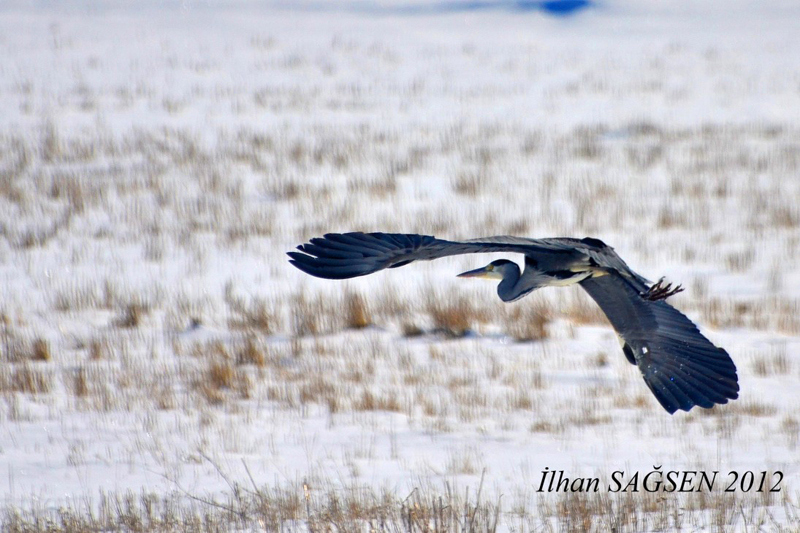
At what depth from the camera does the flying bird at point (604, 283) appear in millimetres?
4180

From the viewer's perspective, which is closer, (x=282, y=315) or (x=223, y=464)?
(x=223, y=464)

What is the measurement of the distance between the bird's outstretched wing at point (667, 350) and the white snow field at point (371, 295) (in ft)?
1.60

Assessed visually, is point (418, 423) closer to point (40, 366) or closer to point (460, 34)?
point (40, 366)

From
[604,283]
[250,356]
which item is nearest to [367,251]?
[604,283]

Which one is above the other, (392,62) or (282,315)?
(392,62)

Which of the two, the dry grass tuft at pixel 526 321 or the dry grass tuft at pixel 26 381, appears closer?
the dry grass tuft at pixel 26 381

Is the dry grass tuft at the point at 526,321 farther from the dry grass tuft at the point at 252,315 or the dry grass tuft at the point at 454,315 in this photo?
the dry grass tuft at the point at 252,315

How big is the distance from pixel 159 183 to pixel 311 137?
3400mm

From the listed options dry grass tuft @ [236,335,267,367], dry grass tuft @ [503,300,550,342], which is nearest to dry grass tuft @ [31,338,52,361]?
dry grass tuft @ [236,335,267,367]

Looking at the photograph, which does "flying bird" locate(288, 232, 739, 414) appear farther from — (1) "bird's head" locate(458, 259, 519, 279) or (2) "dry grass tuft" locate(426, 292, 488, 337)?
(2) "dry grass tuft" locate(426, 292, 488, 337)

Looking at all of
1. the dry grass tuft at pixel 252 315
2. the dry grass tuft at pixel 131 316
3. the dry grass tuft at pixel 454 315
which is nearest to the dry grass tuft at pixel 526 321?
the dry grass tuft at pixel 454 315

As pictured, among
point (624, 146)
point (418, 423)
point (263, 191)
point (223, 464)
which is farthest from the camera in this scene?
point (624, 146)

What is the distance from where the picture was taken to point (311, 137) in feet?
51.6

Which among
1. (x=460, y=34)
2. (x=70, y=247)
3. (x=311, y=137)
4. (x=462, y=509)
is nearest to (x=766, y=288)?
(x=462, y=509)
